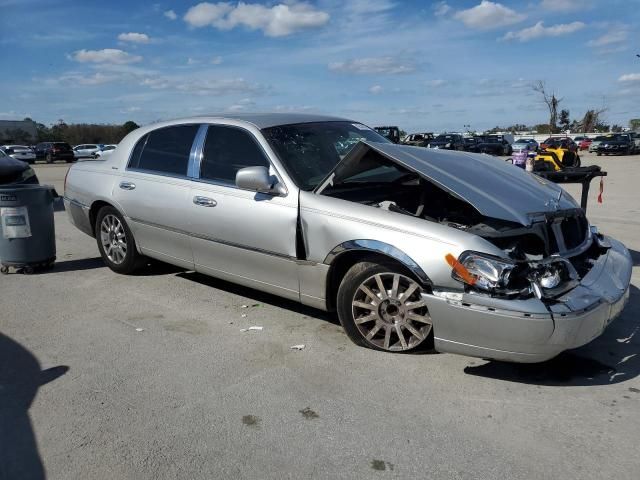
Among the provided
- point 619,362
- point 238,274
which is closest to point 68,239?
point 238,274

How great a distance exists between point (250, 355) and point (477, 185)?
204 cm

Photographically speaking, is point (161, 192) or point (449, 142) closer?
point (161, 192)

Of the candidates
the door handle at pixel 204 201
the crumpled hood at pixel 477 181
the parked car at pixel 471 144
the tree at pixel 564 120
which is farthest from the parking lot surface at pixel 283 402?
the tree at pixel 564 120

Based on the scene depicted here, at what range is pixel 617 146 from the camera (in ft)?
132

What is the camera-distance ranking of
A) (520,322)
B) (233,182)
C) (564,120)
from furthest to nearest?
1. (564,120)
2. (233,182)
3. (520,322)

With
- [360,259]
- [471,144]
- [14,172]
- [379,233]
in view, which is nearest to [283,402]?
[360,259]

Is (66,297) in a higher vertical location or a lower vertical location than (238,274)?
lower

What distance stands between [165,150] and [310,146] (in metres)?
1.57

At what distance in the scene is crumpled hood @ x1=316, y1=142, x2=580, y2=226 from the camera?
3.73 metres

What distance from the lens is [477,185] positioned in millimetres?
3982

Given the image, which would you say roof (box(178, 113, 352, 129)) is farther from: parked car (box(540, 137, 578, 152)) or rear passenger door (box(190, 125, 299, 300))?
parked car (box(540, 137, 578, 152))

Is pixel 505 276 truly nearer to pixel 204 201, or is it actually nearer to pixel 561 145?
pixel 204 201

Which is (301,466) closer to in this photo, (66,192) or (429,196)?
(429,196)

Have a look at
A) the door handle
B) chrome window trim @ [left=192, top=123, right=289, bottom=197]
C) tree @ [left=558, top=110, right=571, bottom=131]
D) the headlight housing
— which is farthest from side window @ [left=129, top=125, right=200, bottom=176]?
tree @ [left=558, top=110, right=571, bottom=131]
